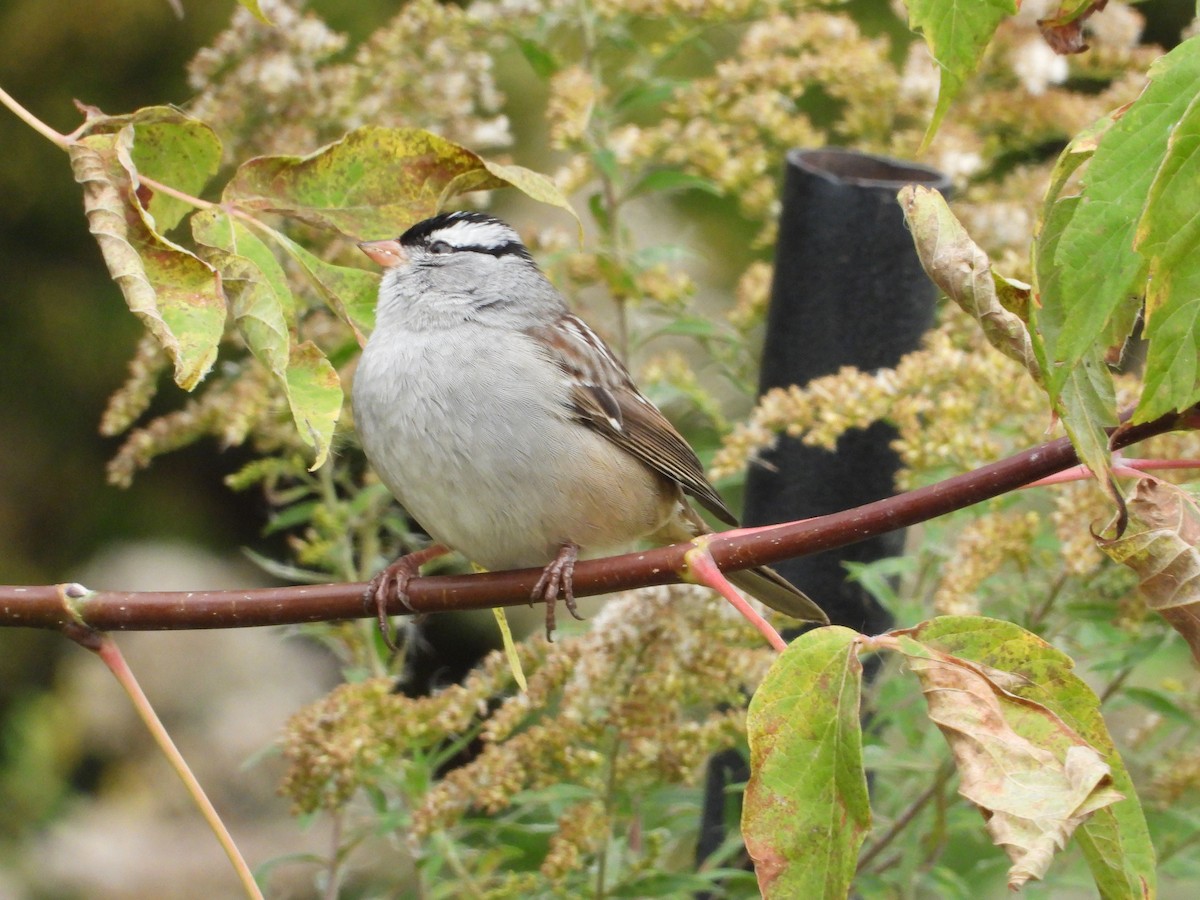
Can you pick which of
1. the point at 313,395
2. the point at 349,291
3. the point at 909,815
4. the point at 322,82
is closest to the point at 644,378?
the point at 322,82

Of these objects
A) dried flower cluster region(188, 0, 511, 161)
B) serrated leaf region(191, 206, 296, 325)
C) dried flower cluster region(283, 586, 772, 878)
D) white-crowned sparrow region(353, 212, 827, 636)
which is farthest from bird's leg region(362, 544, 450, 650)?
dried flower cluster region(188, 0, 511, 161)

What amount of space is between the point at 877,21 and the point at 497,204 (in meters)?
1.32

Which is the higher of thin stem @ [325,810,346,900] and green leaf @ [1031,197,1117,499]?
green leaf @ [1031,197,1117,499]

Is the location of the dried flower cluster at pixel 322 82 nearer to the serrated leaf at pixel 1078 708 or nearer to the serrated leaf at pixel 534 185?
the serrated leaf at pixel 534 185

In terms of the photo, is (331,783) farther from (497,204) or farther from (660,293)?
(497,204)

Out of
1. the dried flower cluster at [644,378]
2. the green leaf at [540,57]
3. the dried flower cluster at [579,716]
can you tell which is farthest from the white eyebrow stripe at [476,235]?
the dried flower cluster at [579,716]

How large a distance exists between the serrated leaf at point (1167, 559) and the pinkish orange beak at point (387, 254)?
1411mm

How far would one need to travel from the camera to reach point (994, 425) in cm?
216

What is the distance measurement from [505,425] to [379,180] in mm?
638

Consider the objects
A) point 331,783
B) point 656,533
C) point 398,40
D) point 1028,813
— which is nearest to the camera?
point 1028,813

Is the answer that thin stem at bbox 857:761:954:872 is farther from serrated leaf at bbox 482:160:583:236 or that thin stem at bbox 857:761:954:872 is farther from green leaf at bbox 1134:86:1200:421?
green leaf at bbox 1134:86:1200:421

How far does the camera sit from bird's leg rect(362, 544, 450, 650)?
1329 millimetres

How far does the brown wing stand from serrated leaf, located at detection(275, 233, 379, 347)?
752 mm

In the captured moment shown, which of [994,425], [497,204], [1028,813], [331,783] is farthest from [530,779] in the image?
[497,204]
